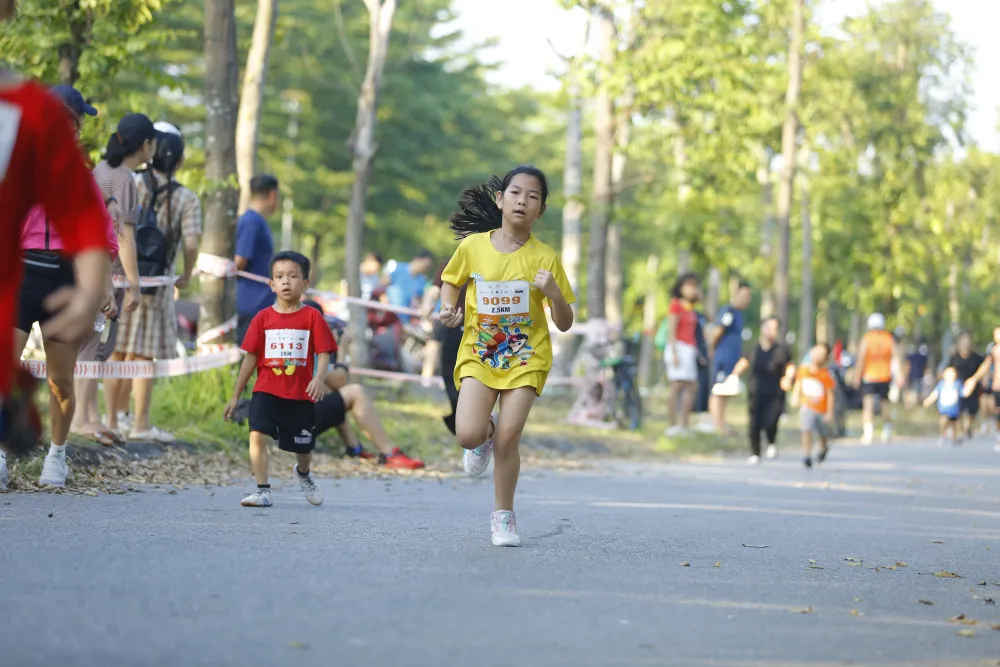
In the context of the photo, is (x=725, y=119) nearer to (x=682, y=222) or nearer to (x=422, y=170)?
(x=682, y=222)

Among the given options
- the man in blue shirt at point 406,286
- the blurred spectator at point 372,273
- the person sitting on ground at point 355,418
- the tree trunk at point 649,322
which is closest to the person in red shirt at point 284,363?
the person sitting on ground at point 355,418

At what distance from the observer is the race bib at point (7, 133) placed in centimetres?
416

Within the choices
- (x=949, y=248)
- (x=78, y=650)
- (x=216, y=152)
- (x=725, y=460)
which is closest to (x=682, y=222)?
(x=725, y=460)

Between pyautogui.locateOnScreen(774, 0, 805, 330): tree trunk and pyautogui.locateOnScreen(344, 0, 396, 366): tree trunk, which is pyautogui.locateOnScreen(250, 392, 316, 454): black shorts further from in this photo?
pyautogui.locateOnScreen(774, 0, 805, 330): tree trunk

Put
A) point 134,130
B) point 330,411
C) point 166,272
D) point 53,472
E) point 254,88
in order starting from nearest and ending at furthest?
point 53,472 < point 134,130 < point 166,272 < point 330,411 < point 254,88

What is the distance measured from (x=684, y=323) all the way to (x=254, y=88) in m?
7.02

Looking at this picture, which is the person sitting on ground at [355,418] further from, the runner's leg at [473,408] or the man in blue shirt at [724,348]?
the man in blue shirt at [724,348]

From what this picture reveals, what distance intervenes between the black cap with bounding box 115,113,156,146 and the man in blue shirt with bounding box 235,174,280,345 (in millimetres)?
2202

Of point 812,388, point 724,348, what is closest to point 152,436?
point 812,388

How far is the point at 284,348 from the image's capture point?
9078 mm

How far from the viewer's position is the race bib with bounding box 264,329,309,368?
357 inches

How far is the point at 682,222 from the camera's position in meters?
27.4

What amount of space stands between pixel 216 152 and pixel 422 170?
2962cm

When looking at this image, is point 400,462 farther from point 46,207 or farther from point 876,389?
point 876,389
